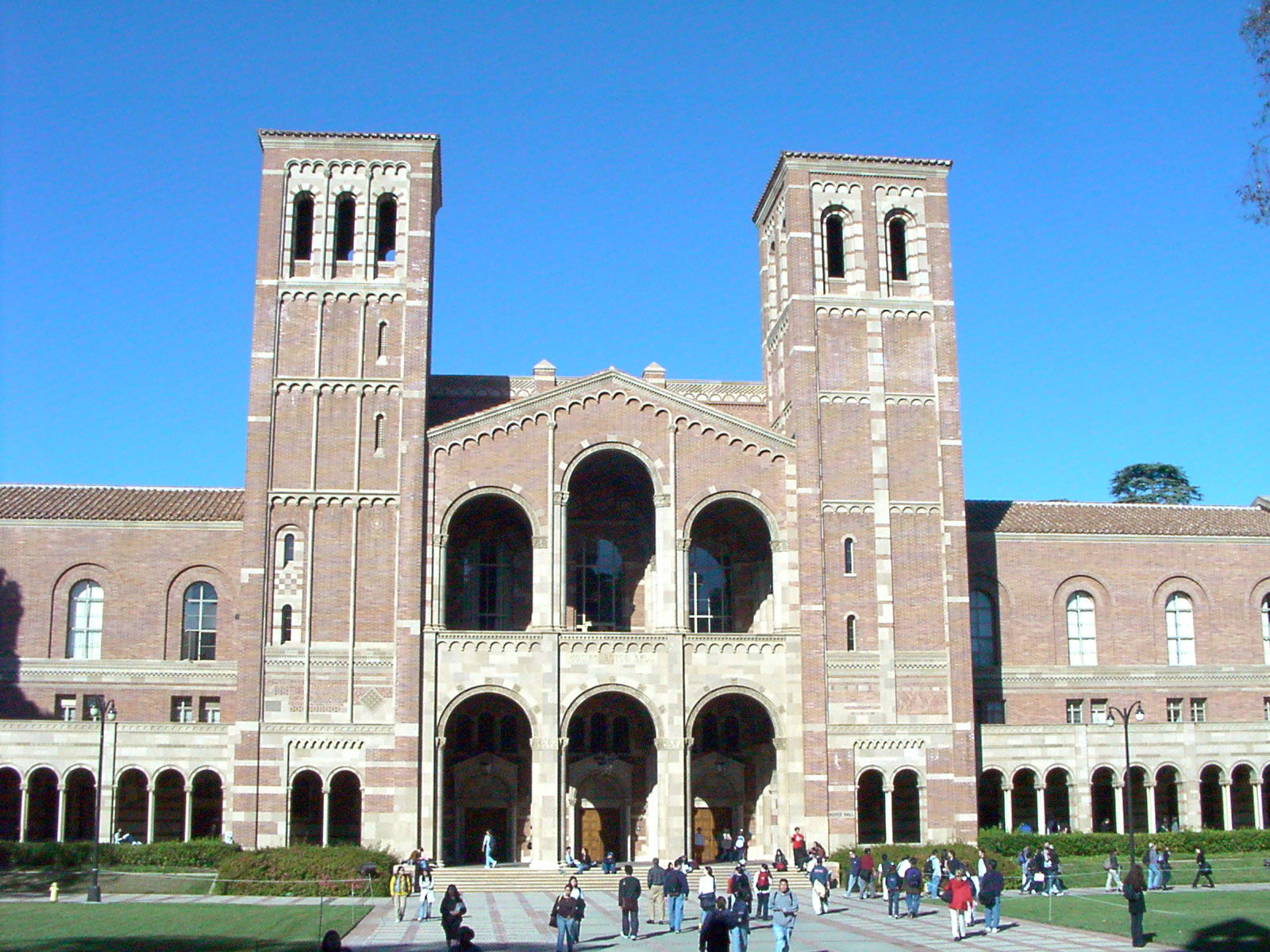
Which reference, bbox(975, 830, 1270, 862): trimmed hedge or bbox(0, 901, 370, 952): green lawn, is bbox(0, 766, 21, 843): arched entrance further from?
bbox(975, 830, 1270, 862): trimmed hedge

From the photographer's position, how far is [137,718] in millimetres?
52406

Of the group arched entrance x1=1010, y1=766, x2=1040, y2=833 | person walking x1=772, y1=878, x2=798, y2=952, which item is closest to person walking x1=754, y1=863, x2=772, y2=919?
person walking x1=772, y1=878, x2=798, y2=952

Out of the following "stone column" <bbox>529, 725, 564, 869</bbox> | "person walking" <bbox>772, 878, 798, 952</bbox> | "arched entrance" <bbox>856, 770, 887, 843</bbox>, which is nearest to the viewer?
"person walking" <bbox>772, 878, 798, 952</bbox>

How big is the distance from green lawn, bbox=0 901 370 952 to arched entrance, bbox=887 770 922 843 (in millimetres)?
20421

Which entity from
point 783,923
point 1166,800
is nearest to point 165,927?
point 783,923

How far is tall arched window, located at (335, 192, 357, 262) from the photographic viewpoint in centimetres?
5225

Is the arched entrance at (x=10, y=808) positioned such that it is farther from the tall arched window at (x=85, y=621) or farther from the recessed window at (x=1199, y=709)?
the recessed window at (x=1199, y=709)

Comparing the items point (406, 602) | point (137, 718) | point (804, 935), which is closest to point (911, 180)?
point (406, 602)

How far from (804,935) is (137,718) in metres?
29.0

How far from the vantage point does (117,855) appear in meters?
45.4

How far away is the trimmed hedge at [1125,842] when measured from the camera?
48500 mm

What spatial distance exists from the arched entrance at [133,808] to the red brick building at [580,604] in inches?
5.6

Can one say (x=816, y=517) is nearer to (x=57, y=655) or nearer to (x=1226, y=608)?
(x=1226, y=608)

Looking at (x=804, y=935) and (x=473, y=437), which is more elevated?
(x=473, y=437)
